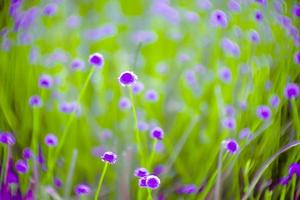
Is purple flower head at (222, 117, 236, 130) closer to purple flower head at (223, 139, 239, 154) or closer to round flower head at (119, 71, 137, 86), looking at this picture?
purple flower head at (223, 139, 239, 154)

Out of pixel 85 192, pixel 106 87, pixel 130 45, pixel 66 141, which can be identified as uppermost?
pixel 130 45

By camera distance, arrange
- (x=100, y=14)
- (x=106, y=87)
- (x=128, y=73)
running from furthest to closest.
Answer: (x=100, y=14)
(x=106, y=87)
(x=128, y=73)

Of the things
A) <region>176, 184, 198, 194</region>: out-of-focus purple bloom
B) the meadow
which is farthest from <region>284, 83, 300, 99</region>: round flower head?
<region>176, 184, 198, 194</region>: out-of-focus purple bloom

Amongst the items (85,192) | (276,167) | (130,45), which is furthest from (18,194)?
(130,45)

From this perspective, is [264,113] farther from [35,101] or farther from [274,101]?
Answer: [35,101]

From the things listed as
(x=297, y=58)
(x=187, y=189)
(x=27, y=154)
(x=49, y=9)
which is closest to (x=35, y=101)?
(x=27, y=154)

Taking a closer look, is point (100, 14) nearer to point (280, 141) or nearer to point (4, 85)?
point (4, 85)
